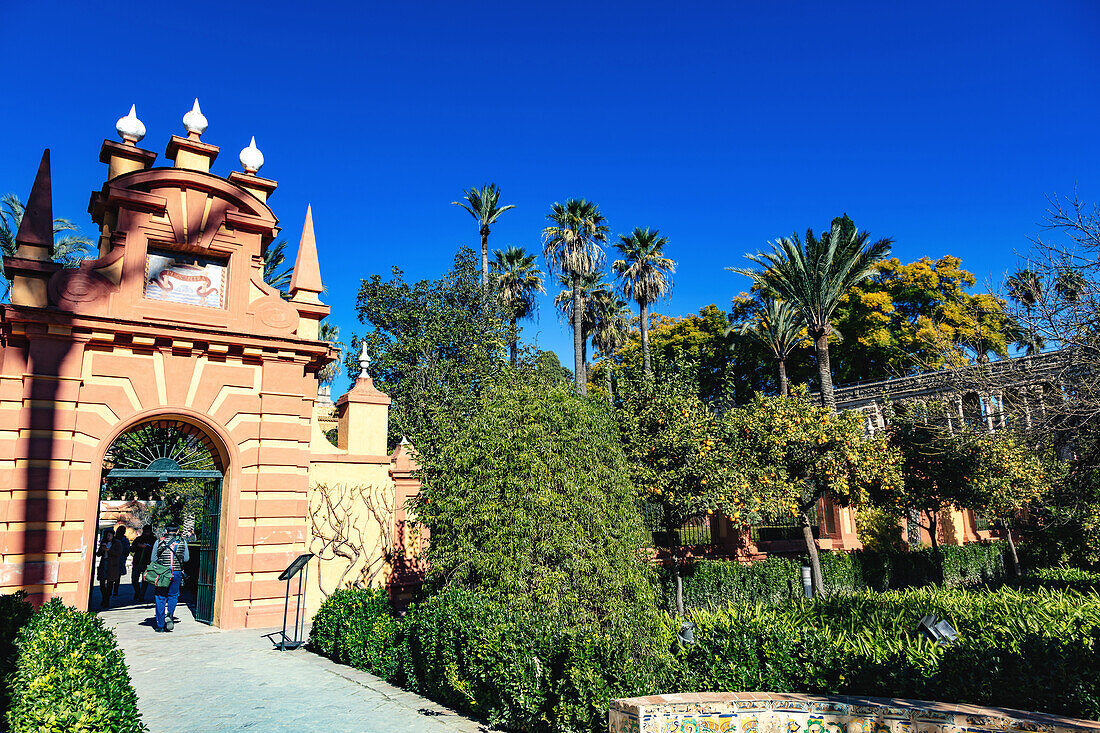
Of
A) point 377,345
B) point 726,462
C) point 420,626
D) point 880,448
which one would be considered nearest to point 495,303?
point 377,345

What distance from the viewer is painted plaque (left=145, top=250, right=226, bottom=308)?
1276 cm

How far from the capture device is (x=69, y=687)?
4.95 metres

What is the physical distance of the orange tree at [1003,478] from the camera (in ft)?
62.4

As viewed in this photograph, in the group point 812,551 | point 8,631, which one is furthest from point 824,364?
point 8,631

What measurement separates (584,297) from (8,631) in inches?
1187

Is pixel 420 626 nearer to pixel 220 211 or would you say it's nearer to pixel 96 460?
pixel 96 460

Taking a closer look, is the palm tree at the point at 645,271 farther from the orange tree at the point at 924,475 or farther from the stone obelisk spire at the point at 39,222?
the stone obelisk spire at the point at 39,222

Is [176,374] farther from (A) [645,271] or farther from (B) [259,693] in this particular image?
(A) [645,271]

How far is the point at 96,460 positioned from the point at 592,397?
8.75 metres

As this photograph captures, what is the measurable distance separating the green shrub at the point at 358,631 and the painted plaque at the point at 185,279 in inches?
263

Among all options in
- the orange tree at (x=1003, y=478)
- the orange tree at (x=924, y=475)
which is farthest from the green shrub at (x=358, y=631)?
the orange tree at (x=1003, y=478)

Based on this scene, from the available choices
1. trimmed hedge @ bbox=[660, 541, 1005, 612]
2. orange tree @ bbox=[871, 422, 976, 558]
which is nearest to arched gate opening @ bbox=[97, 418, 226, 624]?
trimmed hedge @ bbox=[660, 541, 1005, 612]

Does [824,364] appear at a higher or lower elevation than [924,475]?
higher

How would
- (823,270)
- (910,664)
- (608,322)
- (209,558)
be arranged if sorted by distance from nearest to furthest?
(910,664), (209,558), (823,270), (608,322)
